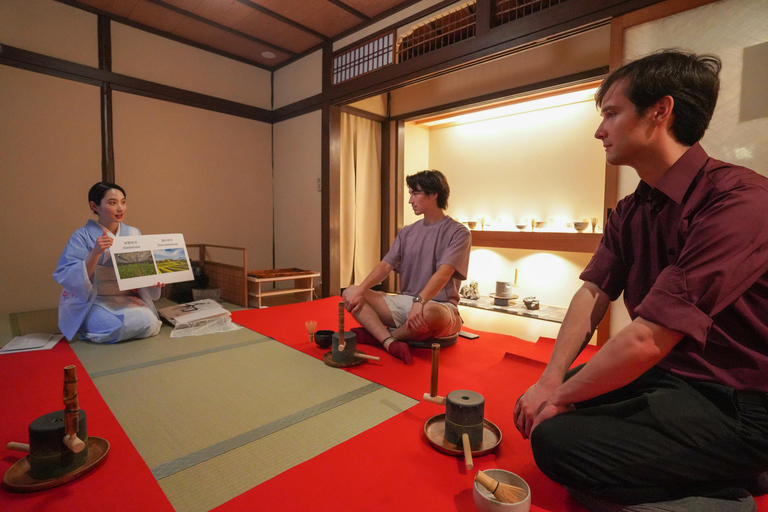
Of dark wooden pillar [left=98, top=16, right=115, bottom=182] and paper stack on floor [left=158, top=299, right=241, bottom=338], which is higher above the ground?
dark wooden pillar [left=98, top=16, right=115, bottom=182]

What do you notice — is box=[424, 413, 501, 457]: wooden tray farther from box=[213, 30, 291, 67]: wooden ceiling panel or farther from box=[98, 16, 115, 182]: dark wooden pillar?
box=[213, 30, 291, 67]: wooden ceiling panel

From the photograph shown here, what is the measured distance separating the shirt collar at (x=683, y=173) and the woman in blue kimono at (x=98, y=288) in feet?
10.1

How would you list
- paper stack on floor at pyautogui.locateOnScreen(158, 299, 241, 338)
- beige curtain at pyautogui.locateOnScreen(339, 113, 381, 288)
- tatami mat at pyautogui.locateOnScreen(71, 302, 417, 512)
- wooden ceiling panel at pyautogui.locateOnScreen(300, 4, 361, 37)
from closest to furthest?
tatami mat at pyautogui.locateOnScreen(71, 302, 417, 512) < paper stack on floor at pyautogui.locateOnScreen(158, 299, 241, 338) < wooden ceiling panel at pyautogui.locateOnScreen(300, 4, 361, 37) < beige curtain at pyautogui.locateOnScreen(339, 113, 381, 288)

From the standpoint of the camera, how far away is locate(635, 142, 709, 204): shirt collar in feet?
3.72

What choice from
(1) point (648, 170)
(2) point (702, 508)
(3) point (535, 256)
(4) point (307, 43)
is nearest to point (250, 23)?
(4) point (307, 43)

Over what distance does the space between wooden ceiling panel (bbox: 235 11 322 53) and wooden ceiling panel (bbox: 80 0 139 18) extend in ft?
3.29

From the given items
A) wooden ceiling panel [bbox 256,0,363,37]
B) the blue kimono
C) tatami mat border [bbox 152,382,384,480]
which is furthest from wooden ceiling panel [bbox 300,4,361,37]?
tatami mat border [bbox 152,382,384,480]

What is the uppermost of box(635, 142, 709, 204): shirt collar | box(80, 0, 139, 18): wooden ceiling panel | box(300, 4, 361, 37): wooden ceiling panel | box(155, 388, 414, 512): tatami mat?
box(300, 4, 361, 37): wooden ceiling panel

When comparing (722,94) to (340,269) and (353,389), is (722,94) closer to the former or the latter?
(353,389)

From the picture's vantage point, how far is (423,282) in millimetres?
2785

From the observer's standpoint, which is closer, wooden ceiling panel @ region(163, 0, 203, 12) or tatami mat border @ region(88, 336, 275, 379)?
tatami mat border @ region(88, 336, 275, 379)

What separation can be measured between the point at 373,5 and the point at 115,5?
256cm

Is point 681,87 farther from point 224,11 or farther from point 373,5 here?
point 224,11

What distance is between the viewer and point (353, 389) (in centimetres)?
201
